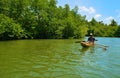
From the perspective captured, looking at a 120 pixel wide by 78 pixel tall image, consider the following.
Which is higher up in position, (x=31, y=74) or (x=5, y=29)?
(x=5, y=29)

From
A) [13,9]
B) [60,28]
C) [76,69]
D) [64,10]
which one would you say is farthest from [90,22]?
[76,69]

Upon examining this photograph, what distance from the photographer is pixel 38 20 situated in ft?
200

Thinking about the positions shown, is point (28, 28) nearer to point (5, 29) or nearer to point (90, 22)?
point (5, 29)

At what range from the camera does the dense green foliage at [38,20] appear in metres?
51.0

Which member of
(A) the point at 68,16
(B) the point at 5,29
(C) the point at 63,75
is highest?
(A) the point at 68,16

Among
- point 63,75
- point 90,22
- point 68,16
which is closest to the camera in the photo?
point 63,75

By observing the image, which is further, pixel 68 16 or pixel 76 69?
pixel 68 16

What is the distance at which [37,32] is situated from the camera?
2376 inches

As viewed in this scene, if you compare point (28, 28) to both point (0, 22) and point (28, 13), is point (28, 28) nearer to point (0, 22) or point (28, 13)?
point (28, 13)

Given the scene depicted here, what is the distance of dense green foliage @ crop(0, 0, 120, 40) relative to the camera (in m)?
51.0

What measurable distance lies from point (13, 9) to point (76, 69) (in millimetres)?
44243

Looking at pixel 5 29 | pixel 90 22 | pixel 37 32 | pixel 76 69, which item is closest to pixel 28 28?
pixel 37 32

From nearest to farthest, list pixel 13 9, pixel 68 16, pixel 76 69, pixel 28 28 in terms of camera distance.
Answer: pixel 76 69 < pixel 13 9 < pixel 28 28 < pixel 68 16

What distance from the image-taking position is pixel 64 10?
6925 centimetres
